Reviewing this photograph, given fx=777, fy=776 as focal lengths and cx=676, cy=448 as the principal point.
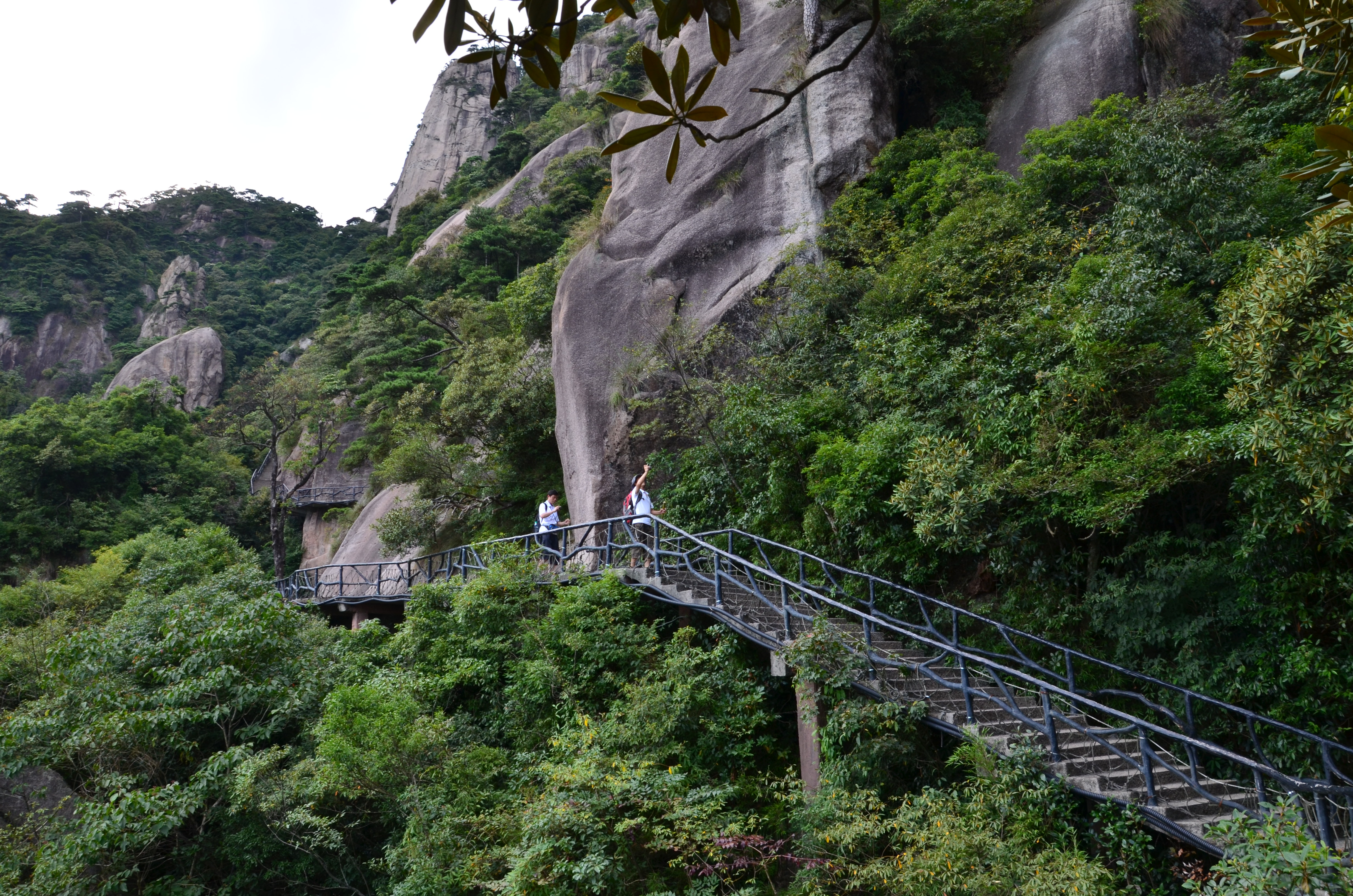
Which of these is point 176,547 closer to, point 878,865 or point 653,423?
point 653,423

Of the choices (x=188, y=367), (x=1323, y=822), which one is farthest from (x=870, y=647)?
(x=188, y=367)

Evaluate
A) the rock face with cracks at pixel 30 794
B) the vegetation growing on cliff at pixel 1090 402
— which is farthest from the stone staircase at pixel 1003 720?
the rock face with cracks at pixel 30 794

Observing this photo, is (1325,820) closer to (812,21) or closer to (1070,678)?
(1070,678)

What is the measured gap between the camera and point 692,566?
10.1m

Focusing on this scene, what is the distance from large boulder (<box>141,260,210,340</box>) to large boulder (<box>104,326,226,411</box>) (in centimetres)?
339

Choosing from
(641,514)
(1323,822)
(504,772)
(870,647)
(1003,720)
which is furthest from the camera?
(641,514)

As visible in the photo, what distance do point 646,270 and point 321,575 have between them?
14216mm

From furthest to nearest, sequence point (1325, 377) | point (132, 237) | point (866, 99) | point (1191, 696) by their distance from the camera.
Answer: point (132, 237), point (866, 99), point (1191, 696), point (1325, 377)

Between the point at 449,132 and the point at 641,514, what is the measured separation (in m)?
48.9

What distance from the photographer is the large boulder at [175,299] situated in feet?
150

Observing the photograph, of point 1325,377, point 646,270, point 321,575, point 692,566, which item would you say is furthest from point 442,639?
point 321,575

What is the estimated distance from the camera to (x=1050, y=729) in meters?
5.90

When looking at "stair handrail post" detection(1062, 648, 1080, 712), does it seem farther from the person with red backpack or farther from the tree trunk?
the tree trunk

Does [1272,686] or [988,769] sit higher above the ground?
[1272,686]
